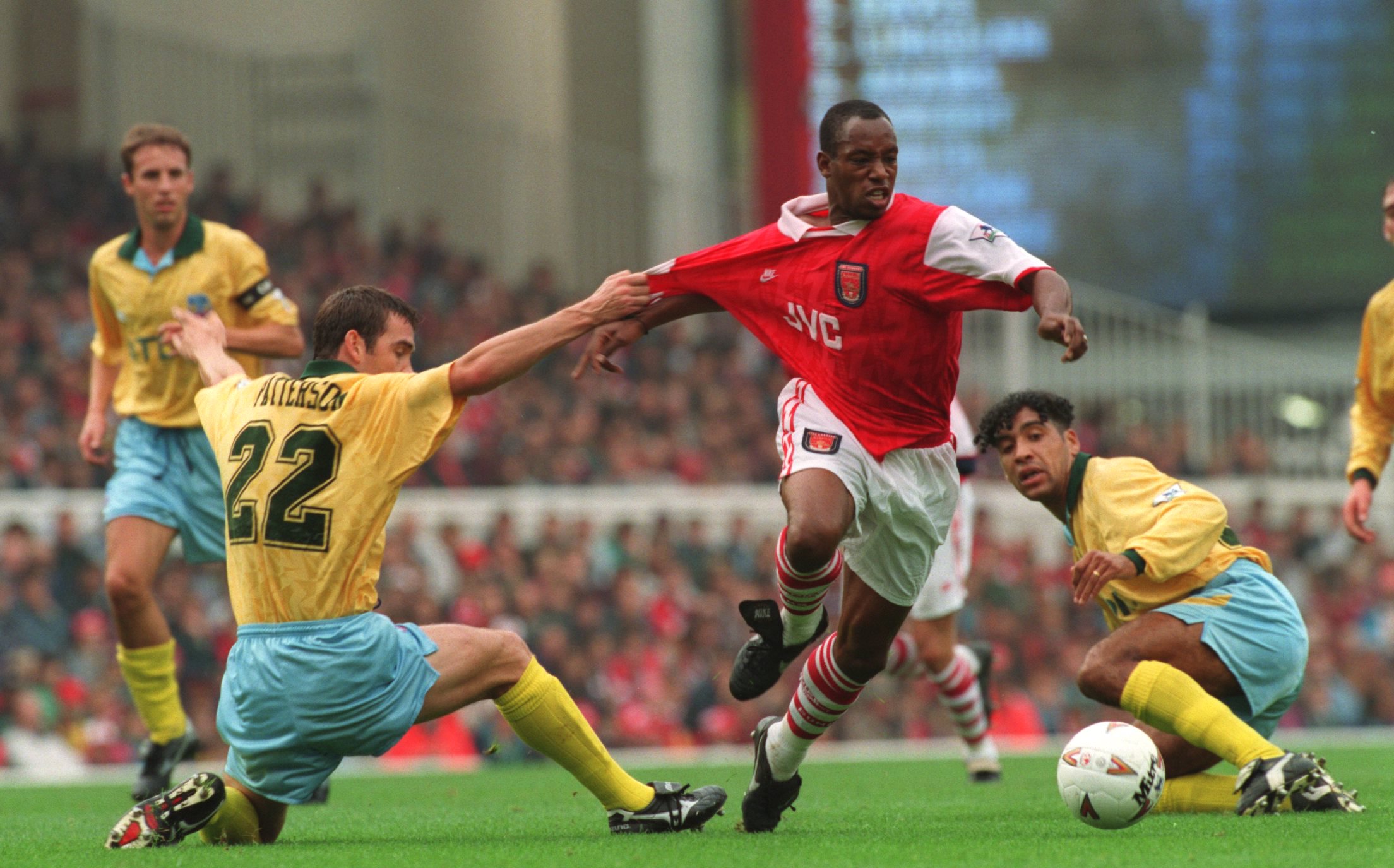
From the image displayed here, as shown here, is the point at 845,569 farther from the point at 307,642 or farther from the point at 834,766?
the point at 834,766

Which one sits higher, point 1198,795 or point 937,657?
point 1198,795

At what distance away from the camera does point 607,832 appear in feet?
17.5

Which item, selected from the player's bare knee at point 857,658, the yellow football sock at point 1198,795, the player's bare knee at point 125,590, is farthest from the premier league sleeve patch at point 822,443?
the player's bare knee at point 125,590

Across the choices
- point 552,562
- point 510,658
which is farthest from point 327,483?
point 552,562

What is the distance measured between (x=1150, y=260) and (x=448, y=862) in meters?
15.7

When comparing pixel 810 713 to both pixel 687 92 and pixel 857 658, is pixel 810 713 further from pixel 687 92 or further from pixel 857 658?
pixel 687 92

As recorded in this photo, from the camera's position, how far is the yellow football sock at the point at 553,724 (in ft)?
16.5

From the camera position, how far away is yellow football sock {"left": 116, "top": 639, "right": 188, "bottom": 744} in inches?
280

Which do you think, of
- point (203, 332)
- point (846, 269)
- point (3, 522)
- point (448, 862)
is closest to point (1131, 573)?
point (846, 269)

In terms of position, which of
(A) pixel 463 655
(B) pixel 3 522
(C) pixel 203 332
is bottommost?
(B) pixel 3 522

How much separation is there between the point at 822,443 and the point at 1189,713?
4.67ft

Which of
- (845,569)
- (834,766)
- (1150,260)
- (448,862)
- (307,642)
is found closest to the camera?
(448,862)

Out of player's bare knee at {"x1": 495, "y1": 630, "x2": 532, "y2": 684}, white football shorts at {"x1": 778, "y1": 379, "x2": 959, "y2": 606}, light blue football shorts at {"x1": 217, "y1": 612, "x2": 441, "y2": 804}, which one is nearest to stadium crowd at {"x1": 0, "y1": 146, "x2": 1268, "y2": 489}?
white football shorts at {"x1": 778, "y1": 379, "x2": 959, "y2": 606}

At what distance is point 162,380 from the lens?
737 centimetres
